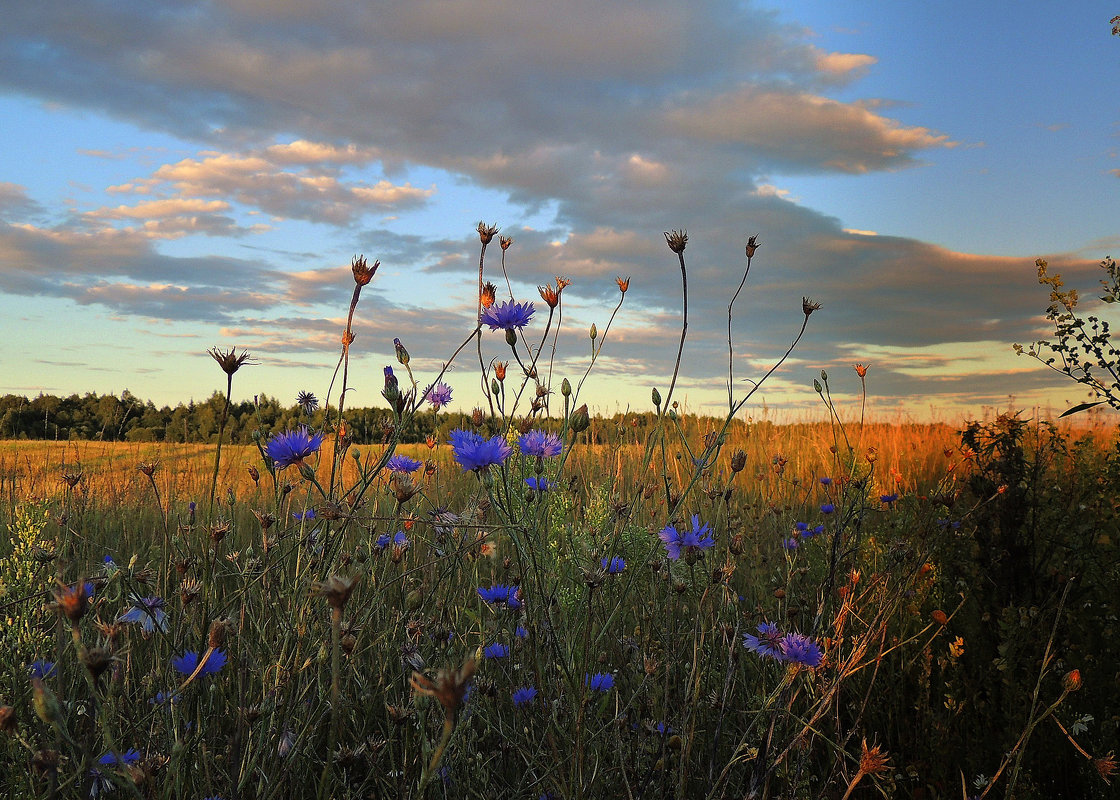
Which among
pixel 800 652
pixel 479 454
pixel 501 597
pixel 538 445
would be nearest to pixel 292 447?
pixel 479 454

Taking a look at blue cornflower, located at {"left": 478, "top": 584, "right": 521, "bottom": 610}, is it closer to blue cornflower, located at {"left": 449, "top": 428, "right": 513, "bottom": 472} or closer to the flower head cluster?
blue cornflower, located at {"left": 449, "top": 428, "right": 513, "bottom": 472}

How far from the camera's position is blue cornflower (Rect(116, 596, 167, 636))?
1605 millimetres

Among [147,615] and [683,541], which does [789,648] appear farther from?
[147,615]

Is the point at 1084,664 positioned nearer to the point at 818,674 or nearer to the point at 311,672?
the point at 818,674

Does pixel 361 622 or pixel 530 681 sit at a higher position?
pixel 361 622

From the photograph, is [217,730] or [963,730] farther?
[963,730]

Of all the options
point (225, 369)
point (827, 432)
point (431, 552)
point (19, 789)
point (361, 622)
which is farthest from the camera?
point (827, 432)

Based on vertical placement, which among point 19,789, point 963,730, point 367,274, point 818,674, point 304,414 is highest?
point 367,274

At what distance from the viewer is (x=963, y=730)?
206cm

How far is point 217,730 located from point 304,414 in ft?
3.33

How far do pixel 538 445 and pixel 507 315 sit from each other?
0.38m

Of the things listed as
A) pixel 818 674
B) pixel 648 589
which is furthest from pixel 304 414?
pixel 818 674

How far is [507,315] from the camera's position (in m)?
2.03

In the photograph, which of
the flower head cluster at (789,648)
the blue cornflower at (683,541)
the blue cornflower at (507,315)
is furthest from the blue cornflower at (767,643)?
the blue cornflower at (507,315)
